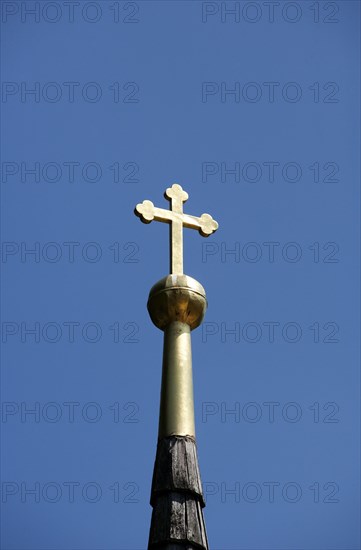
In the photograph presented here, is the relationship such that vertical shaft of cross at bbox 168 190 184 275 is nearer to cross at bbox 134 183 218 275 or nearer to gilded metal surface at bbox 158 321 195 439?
cross at bbox 134 183 218 275

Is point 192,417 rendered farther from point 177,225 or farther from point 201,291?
point 177,225

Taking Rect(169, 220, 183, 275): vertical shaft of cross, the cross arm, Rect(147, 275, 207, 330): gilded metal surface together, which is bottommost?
Rect(147, 275, 207, 330): gilded metal surface

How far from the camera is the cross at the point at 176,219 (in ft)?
34.9

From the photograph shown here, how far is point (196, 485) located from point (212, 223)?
3080mm

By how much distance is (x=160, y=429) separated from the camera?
983 centimetres

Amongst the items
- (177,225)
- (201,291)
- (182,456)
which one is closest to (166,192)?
(177,225)

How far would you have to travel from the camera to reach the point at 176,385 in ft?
32.6

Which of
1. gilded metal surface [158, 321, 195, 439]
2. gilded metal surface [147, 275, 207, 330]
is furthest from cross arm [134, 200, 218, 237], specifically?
gilded metal surface [158, 321, 195, 439]

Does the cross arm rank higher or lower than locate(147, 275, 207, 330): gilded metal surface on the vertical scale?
higher

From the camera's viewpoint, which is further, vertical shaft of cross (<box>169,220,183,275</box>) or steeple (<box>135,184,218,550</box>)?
vertical shaft of cross (<box>169,220,183,275</box>)

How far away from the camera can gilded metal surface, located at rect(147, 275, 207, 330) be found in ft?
33.7

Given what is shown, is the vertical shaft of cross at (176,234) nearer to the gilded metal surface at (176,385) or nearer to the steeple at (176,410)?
the steeple at (176,410)

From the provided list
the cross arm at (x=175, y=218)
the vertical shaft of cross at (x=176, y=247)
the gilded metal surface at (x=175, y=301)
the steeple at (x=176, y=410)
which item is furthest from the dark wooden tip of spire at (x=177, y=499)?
the cross arm at (x=175, y=218)

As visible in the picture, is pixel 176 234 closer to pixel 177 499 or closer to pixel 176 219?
pixel 176 219
